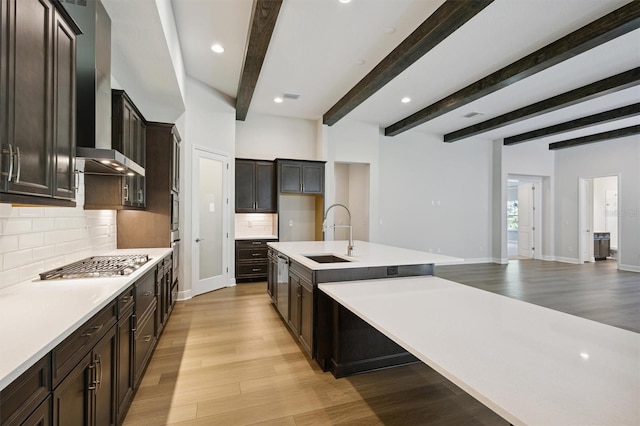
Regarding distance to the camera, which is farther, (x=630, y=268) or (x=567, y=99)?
(x=630, y=268)

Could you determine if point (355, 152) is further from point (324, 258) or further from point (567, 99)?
point (324, 258)

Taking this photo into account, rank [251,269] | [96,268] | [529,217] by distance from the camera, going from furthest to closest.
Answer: [529,217] < [251,269] < [96,268]

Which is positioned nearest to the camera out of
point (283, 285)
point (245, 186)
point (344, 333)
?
point (344, 333)

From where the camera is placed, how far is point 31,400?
38.4 inches

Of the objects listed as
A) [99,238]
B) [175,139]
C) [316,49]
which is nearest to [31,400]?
[99,238]

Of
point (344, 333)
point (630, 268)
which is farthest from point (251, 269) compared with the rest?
point (630, 268)

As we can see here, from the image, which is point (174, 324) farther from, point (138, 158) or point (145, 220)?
point (138, 158)

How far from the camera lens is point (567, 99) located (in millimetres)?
5008

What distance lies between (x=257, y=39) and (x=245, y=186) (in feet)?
9.89

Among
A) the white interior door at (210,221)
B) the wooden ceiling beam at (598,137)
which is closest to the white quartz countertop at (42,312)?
the white interior door at (210,221)

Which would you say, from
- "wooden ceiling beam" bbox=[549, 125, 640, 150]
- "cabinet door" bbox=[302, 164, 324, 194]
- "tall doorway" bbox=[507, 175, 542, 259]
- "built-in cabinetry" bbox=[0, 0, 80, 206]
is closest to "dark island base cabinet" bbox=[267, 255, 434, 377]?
"built-in cabinetry" bbox=[0, 0, 80, 206]

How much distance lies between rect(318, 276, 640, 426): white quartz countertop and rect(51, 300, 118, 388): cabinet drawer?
1.34 metres

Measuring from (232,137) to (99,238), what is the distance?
296 cm

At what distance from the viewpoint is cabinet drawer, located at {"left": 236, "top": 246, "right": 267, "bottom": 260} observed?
570cm
